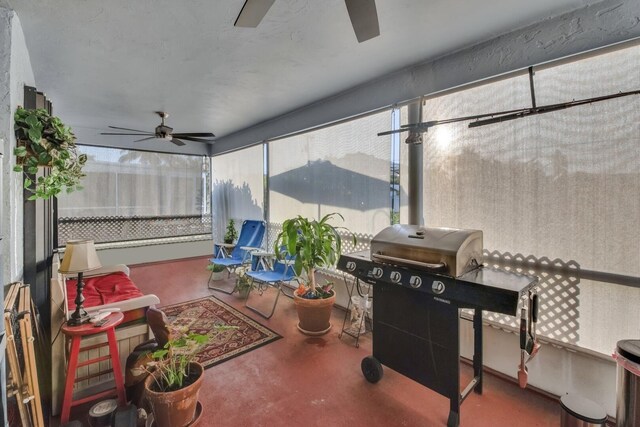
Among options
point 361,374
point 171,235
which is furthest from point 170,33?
point 171,235

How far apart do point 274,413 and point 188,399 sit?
0.59m

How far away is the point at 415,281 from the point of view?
1.96 meters

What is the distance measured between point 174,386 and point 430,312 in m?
1.66

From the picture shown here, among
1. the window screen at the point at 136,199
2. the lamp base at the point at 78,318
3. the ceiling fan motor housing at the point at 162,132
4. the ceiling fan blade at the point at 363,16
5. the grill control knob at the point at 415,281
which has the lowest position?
the lamp base at the point at 78,318

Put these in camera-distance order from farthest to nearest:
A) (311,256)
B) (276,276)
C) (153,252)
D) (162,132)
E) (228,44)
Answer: (153,252) → (162,132) → (276,276) → (311,256) → (228,44)

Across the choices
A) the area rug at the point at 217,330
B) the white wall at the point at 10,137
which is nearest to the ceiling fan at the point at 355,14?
the white wall at the point at 10,137

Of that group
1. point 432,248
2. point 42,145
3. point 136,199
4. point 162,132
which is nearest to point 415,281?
point 432,248

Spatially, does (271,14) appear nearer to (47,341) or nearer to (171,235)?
(47,341)

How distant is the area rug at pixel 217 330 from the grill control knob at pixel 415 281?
1682mm

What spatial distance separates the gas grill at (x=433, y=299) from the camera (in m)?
1.78

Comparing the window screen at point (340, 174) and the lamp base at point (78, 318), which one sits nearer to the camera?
the lamp base at point (78, 318)

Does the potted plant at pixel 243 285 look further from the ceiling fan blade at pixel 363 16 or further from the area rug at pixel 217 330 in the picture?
the ceiling fan blade at pixel 363 16

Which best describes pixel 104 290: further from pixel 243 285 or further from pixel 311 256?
pixel 311 256

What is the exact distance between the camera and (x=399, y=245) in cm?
215
